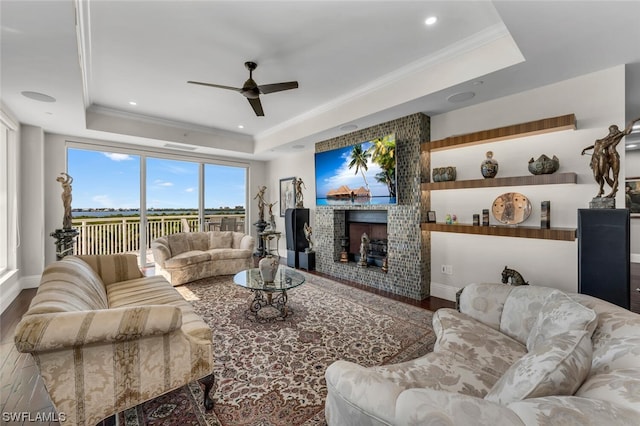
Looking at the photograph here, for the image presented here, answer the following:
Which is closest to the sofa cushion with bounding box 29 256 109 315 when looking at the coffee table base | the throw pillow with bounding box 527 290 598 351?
the coffee table base

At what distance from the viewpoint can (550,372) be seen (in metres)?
0.87

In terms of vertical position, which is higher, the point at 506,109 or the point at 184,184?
the point at 506,109

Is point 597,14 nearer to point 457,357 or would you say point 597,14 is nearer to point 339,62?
point 339,62

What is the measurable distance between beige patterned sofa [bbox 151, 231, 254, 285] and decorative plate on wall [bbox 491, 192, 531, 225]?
391 cm

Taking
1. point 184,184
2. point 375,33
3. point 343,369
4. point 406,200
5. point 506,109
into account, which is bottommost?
point 343,369

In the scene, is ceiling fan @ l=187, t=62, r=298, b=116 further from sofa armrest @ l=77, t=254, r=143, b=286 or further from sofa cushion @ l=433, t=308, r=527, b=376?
sofa cushion @ l=433, t=308, r=527, b=376

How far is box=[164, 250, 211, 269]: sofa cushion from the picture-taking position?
418 cm

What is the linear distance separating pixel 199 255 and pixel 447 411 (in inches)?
175

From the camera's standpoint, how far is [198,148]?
555 cm

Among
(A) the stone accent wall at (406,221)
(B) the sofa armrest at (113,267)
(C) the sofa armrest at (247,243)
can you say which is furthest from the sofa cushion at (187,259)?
(A) the stone accent wall at (406,221)

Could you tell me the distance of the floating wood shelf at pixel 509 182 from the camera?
2.59 m

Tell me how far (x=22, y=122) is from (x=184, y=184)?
8.40ft

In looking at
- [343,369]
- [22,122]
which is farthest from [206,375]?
[22,122]

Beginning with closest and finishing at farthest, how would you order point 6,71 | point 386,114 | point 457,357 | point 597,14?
Answer: point 457,357, point 597,14, point 6,71, point 386,114
